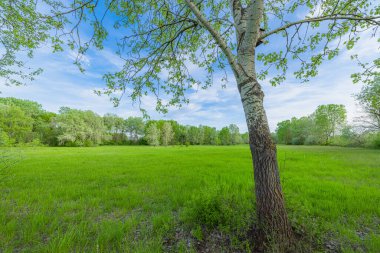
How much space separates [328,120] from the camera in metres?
42.0

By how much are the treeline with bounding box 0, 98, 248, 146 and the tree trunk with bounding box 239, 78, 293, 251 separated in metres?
19.5

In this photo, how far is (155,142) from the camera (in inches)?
2359

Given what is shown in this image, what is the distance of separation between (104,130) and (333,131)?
74.3m

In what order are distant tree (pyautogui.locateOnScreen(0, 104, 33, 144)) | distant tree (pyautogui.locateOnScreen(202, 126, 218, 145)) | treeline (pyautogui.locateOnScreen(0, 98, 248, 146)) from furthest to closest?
distant tree (pyautogui.locateOnScreen(202, 126, 218, 145))
treeline (pyautogui.locateOnScreen(0, 98, 248, 146))
distant tree (pyautogui.locateOnScreen(0, 104, 33, 144))

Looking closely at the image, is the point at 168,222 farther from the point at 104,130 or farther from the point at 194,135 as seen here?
the point at 194,135

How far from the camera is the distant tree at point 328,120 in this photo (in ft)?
132

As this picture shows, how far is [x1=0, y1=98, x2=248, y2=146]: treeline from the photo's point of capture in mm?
44781

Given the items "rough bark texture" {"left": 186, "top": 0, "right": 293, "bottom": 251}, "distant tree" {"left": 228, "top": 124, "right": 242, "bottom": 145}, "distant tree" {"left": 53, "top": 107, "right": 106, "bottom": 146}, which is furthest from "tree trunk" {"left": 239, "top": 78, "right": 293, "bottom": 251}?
"distant tree" {"left": 228, "top": 124, "right": 242, "bottom": 145}

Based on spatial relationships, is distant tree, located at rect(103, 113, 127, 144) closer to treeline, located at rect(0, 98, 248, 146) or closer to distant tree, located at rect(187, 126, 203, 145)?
treeline, located at rect(0, 98, 248, 146)

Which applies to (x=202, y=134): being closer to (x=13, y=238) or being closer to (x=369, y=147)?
(x=369, y=147)

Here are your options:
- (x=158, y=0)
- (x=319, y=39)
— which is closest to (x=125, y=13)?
(x=158, y=0)

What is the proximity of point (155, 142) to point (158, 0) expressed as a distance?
191 feet

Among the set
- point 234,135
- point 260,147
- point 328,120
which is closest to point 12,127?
point 260,147

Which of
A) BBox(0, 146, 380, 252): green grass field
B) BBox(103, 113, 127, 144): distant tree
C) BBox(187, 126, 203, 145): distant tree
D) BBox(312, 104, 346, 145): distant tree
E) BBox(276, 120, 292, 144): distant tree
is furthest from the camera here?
BBox(187, 126, 203, 145): distant tree
